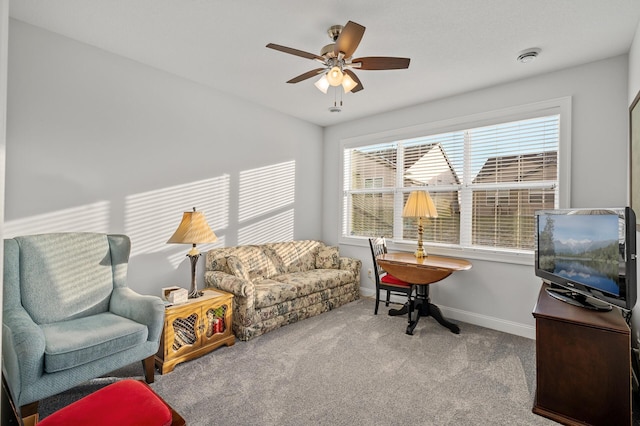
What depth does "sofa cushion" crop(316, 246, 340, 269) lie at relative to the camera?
168 inches

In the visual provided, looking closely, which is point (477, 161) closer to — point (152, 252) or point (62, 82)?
point (152, 252)

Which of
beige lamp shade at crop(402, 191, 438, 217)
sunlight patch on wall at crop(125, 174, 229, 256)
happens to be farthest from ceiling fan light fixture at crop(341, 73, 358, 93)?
sunlight patch on wall at crop(125, 174, 229, 256)

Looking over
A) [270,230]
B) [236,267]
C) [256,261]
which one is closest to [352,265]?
[270,230]

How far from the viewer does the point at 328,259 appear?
4.30m

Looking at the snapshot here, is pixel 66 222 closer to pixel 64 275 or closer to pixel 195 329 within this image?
pixel 64 275

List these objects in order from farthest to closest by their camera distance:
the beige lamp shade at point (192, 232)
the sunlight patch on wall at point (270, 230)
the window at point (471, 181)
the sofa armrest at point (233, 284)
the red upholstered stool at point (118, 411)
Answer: the sunlight patch on wall at point (270, 230) < the window at point (471, 181) < the sofa armrest at point (233, 284) < the beige lamp shade at point (192, 232) < the red upholstered stool at point (118, 411)

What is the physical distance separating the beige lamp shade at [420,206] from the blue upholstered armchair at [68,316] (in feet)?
8.36

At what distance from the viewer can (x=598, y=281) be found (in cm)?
188

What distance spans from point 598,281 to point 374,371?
5.07 feet

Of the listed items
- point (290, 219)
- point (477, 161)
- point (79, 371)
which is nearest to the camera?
point (79, 371)

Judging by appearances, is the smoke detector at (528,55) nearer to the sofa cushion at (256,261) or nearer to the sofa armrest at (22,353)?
the sofa cushion at (256,261)

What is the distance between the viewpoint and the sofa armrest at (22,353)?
1626 mm

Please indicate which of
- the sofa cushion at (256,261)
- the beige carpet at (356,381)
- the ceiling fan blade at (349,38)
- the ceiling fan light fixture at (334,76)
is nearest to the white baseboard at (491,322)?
the beige carpet at (356,381)

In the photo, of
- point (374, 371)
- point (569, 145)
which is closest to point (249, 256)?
point (374, 371)
